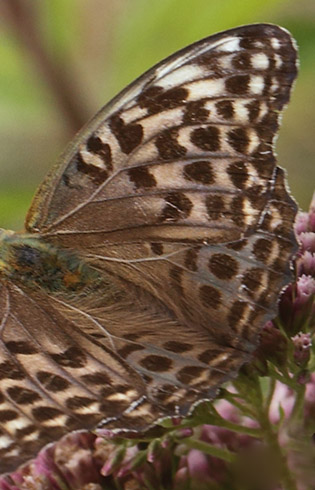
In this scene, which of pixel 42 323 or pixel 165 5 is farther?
pixel 165 5

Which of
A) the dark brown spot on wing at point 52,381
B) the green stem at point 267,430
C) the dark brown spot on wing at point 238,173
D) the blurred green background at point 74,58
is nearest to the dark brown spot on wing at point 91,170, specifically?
the dark brown spot on wing at point 238,173

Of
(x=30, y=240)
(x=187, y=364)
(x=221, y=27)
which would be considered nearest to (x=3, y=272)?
(x=30, y=240)

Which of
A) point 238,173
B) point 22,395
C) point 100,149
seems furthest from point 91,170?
point 22,395

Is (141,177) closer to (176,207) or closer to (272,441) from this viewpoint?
(176,207)

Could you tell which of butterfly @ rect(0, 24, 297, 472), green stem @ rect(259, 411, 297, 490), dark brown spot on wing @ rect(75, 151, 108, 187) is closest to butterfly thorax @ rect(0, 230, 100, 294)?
butterfly @ rect(0, 24, 297, 472)

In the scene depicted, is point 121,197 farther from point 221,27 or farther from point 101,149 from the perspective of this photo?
point 221,27

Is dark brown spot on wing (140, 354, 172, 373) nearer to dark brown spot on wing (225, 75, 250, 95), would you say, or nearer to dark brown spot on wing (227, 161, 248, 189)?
dark brown spot on wing (227, 161, 248, 189)
